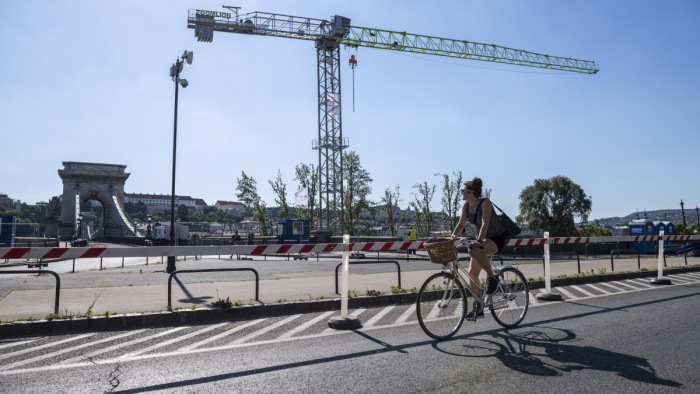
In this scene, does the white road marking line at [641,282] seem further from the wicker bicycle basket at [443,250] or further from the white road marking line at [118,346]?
the white road marking line at [118,346]

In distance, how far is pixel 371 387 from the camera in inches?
152

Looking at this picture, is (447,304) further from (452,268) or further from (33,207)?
(33,207)

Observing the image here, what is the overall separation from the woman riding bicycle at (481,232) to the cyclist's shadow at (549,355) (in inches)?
22.5

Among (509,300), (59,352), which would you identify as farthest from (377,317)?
(59,352)

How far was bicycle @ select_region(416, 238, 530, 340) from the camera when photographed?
540 centimetres

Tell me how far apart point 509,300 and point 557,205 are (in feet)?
204

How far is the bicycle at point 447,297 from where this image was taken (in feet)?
17.7

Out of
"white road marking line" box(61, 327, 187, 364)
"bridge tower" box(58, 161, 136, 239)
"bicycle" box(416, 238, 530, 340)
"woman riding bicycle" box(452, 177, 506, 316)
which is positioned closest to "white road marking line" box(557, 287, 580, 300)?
"bicycle" box(416, 238, 530, 340)

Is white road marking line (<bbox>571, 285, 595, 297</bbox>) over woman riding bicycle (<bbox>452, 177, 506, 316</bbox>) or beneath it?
beneath

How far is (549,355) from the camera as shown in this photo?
4832 mm

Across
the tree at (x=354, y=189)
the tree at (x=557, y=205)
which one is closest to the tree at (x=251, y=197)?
the tree at (x=354, y=189)

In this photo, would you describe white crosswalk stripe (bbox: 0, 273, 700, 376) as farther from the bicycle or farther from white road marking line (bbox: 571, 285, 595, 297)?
white road marking line (bbox: 571, 285, 595, 297)

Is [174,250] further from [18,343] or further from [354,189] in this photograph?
[354,189]

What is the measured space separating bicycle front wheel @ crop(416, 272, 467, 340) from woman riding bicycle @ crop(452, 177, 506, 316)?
252 millimetres
